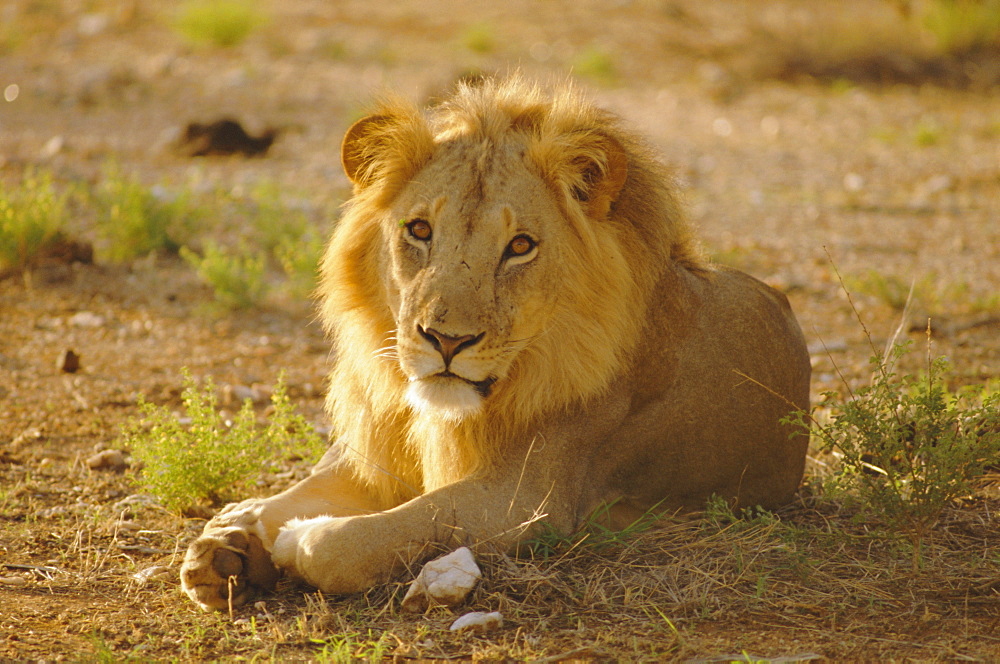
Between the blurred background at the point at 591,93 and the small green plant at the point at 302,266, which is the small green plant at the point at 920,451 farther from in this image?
the small green plant at the point at 302,266

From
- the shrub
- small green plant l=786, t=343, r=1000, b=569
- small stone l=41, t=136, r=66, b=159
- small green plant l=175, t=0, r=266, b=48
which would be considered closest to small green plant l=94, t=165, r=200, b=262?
small stone l=41, t=136, r=66, b=159

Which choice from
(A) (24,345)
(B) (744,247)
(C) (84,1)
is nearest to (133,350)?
(A) (24,345)

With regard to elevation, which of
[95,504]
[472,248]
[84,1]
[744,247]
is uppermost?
[84,1]

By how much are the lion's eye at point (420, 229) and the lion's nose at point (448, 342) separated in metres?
0.37

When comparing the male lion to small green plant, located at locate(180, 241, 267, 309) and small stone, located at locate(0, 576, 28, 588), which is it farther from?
small green plant, located at locate(180, 241, 267, 309)

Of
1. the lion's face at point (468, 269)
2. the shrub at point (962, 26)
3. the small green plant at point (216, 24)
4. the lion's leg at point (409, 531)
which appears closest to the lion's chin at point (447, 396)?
the lion's face at point (468, 269)

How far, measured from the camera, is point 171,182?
9016mm

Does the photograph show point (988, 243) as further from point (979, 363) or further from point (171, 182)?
point (171, 182)

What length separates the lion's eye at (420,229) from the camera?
359cm

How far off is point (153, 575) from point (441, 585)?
3.46 feet

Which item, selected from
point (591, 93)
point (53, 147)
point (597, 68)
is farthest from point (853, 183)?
point (53, 147)

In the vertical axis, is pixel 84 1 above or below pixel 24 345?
above

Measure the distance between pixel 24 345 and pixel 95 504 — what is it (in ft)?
6.69

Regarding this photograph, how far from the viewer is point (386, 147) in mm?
3852
